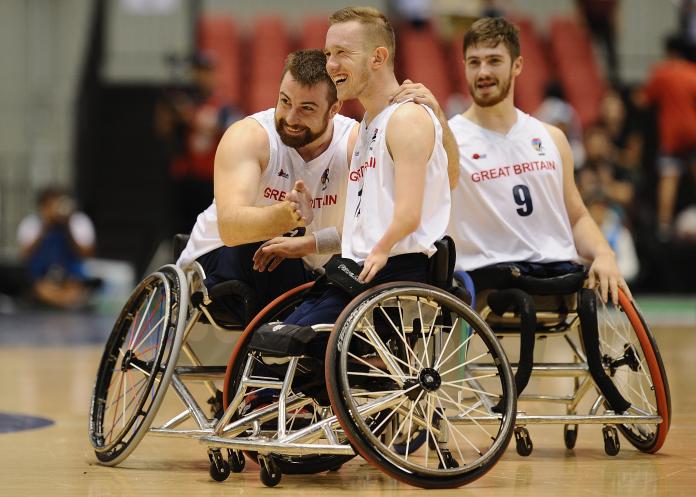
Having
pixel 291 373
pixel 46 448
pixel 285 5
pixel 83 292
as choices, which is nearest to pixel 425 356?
pixel 291 373

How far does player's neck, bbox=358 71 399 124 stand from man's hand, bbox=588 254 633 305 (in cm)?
119

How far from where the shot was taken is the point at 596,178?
12.3m

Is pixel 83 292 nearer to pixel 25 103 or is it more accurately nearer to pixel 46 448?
pixel 25 103

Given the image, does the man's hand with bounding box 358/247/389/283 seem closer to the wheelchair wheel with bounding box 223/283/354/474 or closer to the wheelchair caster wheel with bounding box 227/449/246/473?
the wheelchair wheel with bounding box 223/283/354/474

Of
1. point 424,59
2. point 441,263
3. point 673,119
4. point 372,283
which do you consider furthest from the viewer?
point 424,59

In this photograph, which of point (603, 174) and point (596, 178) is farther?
point (603, 174)

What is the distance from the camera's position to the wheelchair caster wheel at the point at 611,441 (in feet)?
16.5

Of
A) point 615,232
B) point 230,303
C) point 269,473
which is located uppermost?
point 230,303

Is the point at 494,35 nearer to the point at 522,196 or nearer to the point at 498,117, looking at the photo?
the point at 498,117

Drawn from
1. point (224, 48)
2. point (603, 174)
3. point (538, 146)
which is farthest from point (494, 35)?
point (224, 48)

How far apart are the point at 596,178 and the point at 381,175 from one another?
8.32 m

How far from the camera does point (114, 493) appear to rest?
13.3 feet

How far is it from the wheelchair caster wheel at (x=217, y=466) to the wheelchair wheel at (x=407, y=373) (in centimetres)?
50

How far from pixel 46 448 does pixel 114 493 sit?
119 cm
